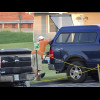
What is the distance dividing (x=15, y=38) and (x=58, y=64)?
35.5 metres

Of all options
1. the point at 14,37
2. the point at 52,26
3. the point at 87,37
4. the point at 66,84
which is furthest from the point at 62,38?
A: the point at 14,37

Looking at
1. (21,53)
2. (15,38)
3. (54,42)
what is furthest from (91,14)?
(21,53)

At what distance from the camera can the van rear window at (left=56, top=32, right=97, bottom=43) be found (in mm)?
15578

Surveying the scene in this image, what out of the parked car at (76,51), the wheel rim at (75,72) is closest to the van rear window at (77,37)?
the parked car at (76,51)

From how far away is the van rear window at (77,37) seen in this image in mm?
15578

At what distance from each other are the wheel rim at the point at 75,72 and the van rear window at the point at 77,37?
1.06m

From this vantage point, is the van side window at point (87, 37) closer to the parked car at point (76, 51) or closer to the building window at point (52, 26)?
the parked car at point (76, 51)

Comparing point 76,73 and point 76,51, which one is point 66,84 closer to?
point 76,73

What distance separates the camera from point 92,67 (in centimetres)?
1545

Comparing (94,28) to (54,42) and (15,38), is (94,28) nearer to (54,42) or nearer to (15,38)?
(54,42)

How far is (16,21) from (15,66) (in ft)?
167

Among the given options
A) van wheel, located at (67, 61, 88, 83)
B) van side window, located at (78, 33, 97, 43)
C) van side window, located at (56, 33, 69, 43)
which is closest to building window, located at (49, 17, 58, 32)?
van side window, located at (56, 33, 69, 43)

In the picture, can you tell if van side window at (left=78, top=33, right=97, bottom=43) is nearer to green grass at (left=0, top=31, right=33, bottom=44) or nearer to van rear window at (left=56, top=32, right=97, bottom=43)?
van rear window at (left=56, top=32, right=97, bottom=43)

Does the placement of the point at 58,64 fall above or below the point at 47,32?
below
